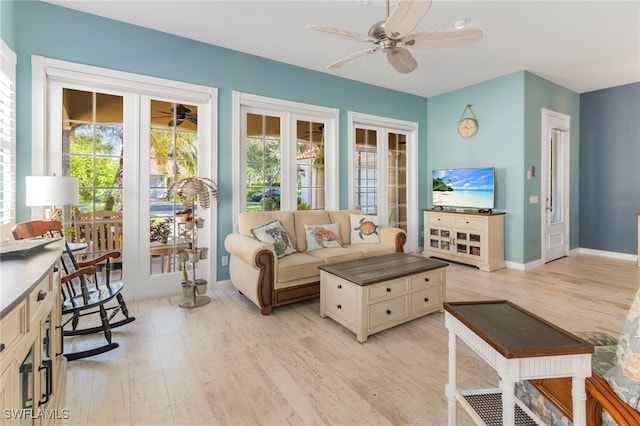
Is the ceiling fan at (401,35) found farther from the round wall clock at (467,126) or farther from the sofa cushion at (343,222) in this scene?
the round wall clock at (467,126)

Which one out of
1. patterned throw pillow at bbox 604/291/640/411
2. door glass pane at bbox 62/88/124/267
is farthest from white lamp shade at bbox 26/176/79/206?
patterned throw pillow at bbox 604/291/640/411

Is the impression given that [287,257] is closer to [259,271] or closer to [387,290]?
[259,271]

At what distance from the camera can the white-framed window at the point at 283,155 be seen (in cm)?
388

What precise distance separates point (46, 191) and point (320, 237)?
2.51 metres

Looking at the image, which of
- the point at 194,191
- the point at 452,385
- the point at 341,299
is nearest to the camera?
the point at 452,385

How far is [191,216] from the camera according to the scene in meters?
3.36

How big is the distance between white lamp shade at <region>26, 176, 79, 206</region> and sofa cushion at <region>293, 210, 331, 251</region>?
2188 millimetres

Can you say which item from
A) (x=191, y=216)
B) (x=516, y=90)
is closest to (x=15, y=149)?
(x=191, y=216)

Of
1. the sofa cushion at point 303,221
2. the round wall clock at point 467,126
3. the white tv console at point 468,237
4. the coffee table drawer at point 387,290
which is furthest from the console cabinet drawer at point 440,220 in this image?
the coffee table drawer at point 387,290

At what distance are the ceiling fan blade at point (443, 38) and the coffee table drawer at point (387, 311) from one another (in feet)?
6.70

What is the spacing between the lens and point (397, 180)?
5.53m

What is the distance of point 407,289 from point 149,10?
3556 millimetres

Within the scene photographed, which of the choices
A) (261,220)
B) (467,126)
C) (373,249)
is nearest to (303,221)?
(261,220)

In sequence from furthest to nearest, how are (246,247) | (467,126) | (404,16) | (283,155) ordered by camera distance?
(467,126)
(283,155)
(246,247)
(404,16)
